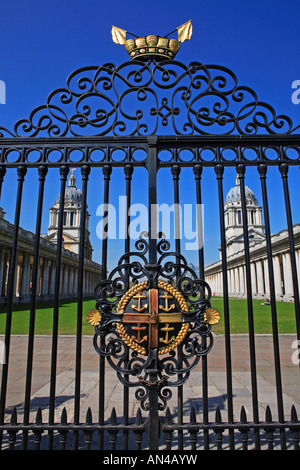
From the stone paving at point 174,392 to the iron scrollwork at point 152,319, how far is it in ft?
6.60

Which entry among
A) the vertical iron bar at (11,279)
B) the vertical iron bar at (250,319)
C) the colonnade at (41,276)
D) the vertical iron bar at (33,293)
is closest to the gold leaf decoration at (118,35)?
the vertical iron bar at (33,293)

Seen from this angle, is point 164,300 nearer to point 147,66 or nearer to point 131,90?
point 131,90

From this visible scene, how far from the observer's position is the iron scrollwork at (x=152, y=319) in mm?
3150

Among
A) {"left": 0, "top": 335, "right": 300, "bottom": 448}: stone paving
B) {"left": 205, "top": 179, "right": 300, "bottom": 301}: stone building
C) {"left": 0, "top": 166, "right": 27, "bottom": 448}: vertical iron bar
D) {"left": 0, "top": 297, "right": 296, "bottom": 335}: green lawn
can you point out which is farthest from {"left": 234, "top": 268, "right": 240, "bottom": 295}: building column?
{"left": 0, "top": 166, "right": 27, "bottom": 448}: vertical iron bar

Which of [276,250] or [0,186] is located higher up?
[276,250]

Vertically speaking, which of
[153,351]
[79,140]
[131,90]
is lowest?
[153,351]

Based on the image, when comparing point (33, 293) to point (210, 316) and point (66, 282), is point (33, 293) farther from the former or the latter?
point (66, 282)

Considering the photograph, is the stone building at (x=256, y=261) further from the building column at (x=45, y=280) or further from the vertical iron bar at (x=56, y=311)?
the vertical iron bar at (x=56, y=311)

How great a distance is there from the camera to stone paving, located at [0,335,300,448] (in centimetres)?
511

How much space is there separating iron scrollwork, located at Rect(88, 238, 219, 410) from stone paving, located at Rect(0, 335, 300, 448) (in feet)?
6.60

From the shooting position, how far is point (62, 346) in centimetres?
1060

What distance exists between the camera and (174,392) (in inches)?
241

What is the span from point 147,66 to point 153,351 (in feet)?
10.6
